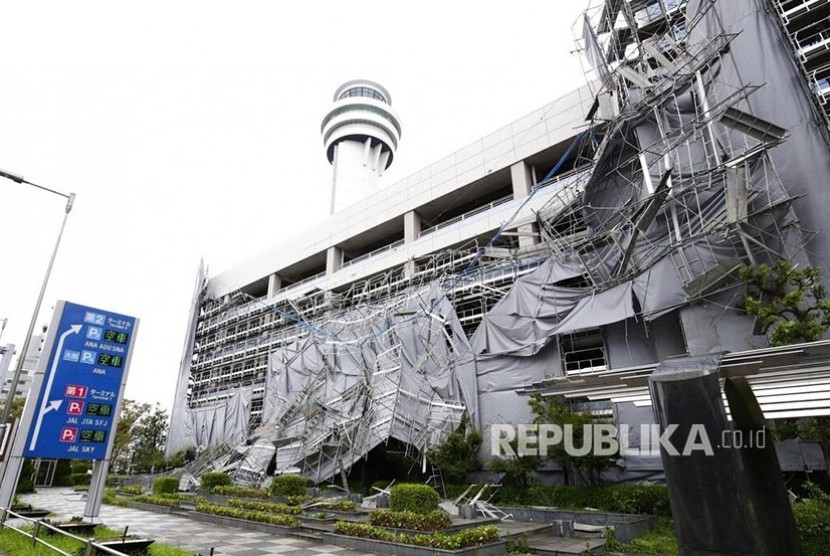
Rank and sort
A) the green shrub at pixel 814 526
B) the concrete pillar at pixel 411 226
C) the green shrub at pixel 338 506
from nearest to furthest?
the green shrub at pixel 814 526 → the green shrub at pixel 338 506 → the concrete pillar at pixel 411 226

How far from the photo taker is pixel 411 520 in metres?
8.88

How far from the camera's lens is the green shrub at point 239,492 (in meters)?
14.0

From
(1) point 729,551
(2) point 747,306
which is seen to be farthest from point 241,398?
(1) point 729,551

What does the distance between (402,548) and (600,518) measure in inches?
187

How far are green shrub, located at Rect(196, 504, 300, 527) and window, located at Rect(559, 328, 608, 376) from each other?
398 inches

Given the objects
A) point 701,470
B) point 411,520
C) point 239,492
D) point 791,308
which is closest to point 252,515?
point 239,492

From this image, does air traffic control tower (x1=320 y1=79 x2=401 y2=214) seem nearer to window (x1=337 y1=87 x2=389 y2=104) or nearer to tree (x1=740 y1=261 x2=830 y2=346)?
window (x1=337 y1=87 x2=389 y2=104)

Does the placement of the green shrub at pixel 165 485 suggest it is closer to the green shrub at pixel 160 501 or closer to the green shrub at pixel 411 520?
the green shrub at pixel 160 501

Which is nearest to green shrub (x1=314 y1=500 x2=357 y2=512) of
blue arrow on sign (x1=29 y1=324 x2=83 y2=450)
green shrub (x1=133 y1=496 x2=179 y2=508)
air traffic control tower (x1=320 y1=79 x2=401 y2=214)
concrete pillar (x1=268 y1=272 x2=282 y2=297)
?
green shrub (x1=133 y1=496 x2=179 y2=508)

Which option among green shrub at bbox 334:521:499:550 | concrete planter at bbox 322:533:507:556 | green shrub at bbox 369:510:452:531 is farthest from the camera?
green shrub at bbox 369:510:452:531

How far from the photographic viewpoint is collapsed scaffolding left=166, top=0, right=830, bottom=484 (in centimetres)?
1193

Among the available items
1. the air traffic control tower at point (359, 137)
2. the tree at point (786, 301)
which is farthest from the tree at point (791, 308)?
the air traffic control tower at point (359, 137)

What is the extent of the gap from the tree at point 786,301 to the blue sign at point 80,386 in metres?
13.7

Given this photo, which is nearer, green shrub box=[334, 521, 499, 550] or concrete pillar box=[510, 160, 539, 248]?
green shrub box=[334, 521, 499, 550]
